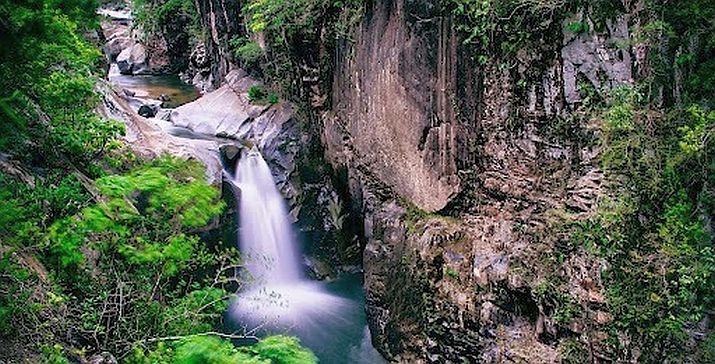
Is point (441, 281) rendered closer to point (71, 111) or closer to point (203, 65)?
point (71, 111)

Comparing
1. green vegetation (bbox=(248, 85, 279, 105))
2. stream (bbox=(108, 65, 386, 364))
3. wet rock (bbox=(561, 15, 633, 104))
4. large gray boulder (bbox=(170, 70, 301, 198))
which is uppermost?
wet rock (bbox=(561, 15, 633, 104))

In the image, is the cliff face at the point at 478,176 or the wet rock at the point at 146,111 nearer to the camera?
the cliff face at the point at 478,176

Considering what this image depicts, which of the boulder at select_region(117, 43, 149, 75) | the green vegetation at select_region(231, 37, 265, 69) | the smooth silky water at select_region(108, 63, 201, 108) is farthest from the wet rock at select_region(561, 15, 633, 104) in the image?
the boulder at select_region(117, 43, 149, 75)

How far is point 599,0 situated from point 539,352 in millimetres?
4088

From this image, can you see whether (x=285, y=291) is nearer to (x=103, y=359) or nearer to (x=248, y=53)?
(x=248, y=53)

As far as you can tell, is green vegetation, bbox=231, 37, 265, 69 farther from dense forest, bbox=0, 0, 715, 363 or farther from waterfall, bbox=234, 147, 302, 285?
dense forest, bbox=0, 0, 715, 363

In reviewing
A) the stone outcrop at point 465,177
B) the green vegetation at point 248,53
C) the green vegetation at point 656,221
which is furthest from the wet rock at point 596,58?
the green vegetation at point 248,53

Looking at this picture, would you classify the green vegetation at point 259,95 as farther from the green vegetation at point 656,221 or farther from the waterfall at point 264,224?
the green vegetation at point 656,221

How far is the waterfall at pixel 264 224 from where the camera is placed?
39.4 feet

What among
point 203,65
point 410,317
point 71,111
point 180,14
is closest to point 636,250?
point 410,317

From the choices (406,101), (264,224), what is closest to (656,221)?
(406,101)

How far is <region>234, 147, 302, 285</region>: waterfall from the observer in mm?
12000

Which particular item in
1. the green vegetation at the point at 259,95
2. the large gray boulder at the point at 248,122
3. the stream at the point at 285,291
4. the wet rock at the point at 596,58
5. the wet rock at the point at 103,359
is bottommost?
the stream at the point at 285,291

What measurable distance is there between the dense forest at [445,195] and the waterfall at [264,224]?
2.14 feet
